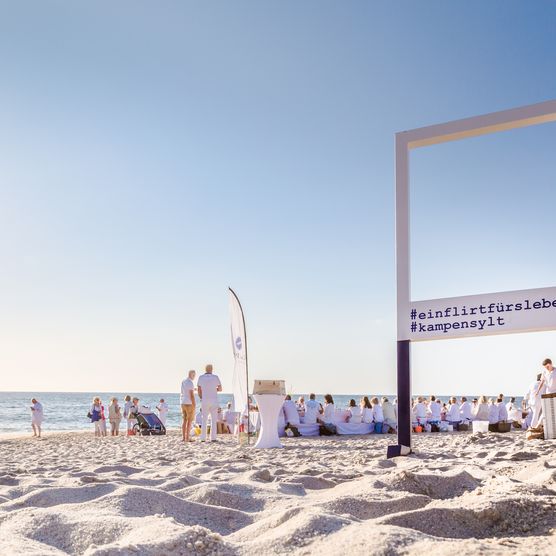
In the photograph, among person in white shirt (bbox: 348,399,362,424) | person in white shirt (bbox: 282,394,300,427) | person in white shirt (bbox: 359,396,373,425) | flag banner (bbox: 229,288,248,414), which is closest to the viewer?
flag banner (bbox: 229,288,248,414)

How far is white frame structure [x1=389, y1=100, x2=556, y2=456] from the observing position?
18.6 ft

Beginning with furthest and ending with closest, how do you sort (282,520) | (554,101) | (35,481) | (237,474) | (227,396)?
(227,396), (554,101), (237,474), (35,481), (282,520)

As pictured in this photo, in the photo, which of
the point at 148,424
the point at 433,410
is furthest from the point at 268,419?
the point at 433,410

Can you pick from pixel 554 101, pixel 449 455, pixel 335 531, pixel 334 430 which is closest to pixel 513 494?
pixel 335 531

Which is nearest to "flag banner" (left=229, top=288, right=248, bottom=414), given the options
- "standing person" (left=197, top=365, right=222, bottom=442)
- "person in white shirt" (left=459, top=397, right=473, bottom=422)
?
"standing person" (left=197, top=365, right=222, bottom=442)

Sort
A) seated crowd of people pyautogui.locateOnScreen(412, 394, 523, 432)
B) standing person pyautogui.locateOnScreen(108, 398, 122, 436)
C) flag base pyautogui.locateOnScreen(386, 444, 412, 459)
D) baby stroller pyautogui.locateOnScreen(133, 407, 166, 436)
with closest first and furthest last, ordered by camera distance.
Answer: flag base pyautogui.locateOnScreen(386, 444, 412, 459), seated crowd of people pyautogui.locateOnScreen(412, 394, 523, 432), baby stroller pyautogui.locateOnScreen(133, 407, 166, 436), standing person pyautogui.locateOnScreen(108, 398, 122, 436)

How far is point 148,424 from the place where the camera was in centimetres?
1761

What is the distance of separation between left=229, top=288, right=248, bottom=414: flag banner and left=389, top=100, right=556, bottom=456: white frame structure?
586 centimetres

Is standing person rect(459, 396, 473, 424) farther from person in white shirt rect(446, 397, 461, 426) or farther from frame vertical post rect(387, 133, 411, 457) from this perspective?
frame vertical post rect(387, 133, 411, 457)

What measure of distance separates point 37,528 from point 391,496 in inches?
56.8

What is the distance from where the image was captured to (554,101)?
18.2 ft

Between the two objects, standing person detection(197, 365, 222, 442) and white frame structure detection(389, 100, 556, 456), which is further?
standing person detection(197, 365, 222, 442)

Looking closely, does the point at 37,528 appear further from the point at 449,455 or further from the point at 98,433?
the point at 98,433

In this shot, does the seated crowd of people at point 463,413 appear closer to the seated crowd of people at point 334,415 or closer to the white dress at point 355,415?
the seated crowd of people at point 334,415
